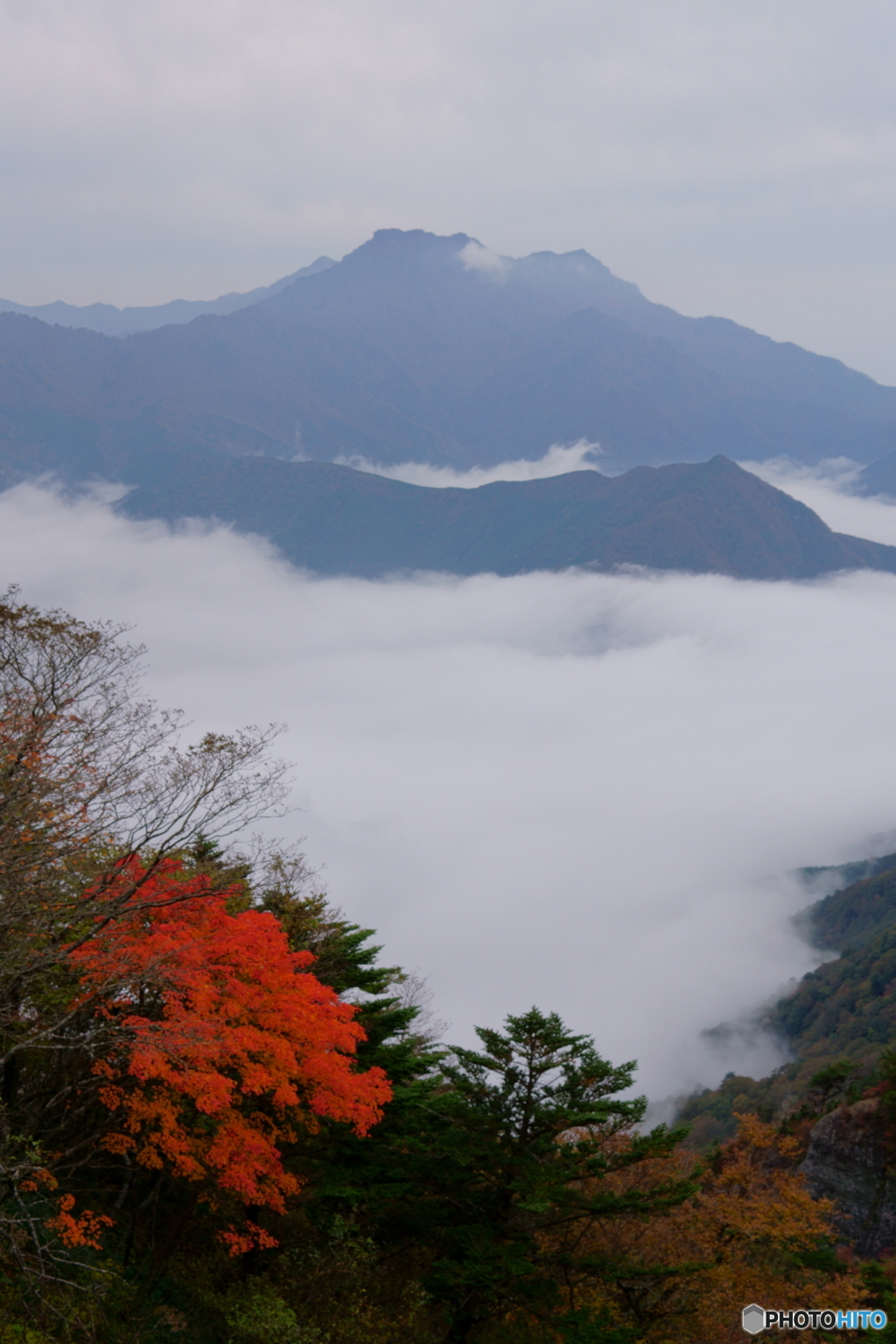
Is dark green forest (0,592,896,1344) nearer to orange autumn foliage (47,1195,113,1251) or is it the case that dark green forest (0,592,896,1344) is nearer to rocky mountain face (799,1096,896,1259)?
orange autumn foliage (47,1195,113,1251)

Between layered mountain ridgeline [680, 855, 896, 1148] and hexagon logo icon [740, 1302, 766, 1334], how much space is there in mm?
31930

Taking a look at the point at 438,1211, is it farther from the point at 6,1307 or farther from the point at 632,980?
the point at 632,980

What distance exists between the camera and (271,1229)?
69.9ft

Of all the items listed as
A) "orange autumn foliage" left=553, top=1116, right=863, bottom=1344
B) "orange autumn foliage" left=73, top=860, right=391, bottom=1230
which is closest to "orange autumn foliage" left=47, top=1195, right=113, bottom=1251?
"orange autumn foliage" left=73, top=860, right=391, bottom=1230

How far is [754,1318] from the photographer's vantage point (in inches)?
787

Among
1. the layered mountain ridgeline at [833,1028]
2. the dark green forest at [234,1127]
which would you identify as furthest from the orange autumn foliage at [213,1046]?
the layered mountain ridgeline at [833,1028]

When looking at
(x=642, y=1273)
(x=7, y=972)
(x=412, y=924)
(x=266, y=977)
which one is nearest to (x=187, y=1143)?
(x=266, y=977)

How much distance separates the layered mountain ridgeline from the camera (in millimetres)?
61722

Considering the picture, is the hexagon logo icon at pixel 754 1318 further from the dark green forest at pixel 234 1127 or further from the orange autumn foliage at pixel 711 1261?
the dark green forest at pixel 234 1127

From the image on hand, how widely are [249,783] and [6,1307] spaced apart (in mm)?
9025

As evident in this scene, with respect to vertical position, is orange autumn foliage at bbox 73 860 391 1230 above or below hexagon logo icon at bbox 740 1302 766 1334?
above

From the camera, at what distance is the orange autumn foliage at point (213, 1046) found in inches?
603

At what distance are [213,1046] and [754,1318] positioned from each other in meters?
14.0

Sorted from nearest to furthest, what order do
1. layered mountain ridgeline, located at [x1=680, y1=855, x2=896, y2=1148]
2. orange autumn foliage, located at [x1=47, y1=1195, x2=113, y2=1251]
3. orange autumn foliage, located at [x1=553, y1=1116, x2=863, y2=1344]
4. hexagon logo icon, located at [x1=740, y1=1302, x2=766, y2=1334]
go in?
orange autumn foliage, located at [x1=47, y1=1195, x2=113, y2=1251] < hexagon logo icon, located at [x1=740, y1=1302, x2=766, y2=1334] < orange autumn foliage, located at [x1=553, y1=1116, x2=863, y2=1344] < layered mountain ridgeline, located at [x1=680, y1=855, x2=896, y2=1148]
